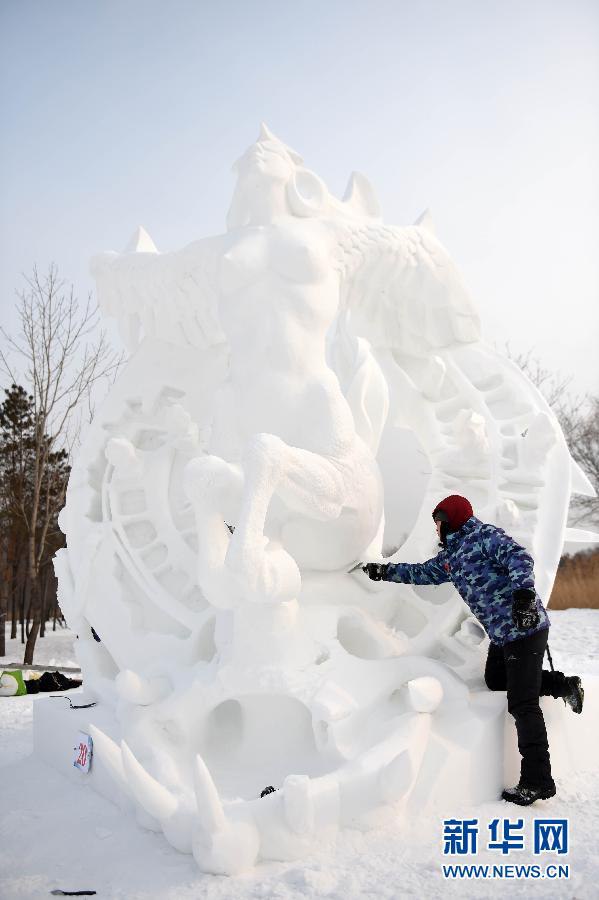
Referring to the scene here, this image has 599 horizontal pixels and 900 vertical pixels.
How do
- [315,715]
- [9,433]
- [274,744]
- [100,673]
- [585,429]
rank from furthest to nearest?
[585,429]
[9,433]
[100,673]
[274,744]
[315,715]

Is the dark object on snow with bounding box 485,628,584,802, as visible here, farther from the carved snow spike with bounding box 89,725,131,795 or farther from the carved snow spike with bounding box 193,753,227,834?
the carved snow spike with bounding box 89,725,131,795

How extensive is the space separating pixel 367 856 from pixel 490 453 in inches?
79.4

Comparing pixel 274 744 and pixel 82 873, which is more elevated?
pixel 274 744

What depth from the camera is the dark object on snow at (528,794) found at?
8.79 ft

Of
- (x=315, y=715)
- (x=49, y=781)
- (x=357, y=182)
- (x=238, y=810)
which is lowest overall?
(x=49, y=781)

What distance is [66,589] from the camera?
4035 millimetres

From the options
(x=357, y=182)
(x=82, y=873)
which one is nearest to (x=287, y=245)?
(x=357, y=182)

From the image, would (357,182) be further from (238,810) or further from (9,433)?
(9,433)

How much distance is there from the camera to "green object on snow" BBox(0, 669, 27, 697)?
6.12 meters

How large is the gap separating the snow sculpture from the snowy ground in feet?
0.29

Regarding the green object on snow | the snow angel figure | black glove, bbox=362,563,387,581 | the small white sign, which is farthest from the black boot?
the green object on snow

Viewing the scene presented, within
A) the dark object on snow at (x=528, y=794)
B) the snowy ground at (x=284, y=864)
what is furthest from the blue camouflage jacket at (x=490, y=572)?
the snowy ground at (x=284, y=864)

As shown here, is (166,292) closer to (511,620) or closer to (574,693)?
(511,620)

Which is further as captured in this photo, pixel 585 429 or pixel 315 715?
pixel 585 429
